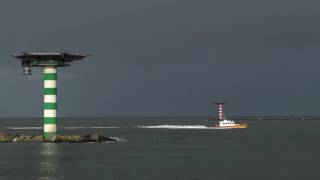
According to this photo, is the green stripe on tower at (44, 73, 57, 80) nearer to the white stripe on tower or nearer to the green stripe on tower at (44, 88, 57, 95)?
the white stripe on tower

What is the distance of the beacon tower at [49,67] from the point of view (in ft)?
371

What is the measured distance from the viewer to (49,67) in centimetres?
11425

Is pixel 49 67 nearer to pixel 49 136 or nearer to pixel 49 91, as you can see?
pixel 49 91

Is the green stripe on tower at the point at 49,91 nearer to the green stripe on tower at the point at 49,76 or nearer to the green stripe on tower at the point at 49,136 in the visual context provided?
the green stripe on tower at the point at 49,76

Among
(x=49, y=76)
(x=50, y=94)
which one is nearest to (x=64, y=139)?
(x=50, y=94)

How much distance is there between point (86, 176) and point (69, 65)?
5053 cm

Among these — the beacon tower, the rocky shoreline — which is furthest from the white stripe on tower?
the rocky shoreline

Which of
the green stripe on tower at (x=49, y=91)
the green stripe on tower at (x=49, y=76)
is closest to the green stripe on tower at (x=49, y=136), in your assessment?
the green stripe on tower at (x=49, y=91)

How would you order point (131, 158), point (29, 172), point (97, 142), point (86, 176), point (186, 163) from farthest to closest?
point (97, 142) < point (131, 158) < point (186, 163) < point (29, 172) < point (86, 176)

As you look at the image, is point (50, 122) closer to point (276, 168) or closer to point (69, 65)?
point (69, 65)

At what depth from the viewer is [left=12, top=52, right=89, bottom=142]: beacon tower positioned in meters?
113

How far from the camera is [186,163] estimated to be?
84.8m

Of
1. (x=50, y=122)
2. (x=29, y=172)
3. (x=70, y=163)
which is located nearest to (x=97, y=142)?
(x=50, y=122)

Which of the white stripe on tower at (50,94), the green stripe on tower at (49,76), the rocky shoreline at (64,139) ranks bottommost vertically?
the rocky shoreline at (64,139)
